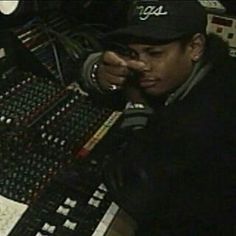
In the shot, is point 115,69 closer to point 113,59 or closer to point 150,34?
point 113,59

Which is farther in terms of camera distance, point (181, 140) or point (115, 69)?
point (115, 69)

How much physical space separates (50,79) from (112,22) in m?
0.37

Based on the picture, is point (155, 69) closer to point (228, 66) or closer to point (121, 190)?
→ point (228, 66)

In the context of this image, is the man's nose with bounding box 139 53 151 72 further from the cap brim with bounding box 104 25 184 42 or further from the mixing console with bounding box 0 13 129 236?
the mixing console with bounding box 0 13 129 236

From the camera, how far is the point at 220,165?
1.08m

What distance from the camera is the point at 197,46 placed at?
1.32 metres

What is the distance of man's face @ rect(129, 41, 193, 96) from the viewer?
131 cm

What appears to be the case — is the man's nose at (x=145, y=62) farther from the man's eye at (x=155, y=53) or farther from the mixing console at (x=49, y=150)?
the mixing console at (x=49, y=150)

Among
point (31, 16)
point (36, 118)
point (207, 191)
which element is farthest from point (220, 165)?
point (31, 16)

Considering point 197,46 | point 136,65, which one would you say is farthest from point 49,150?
point 197,46

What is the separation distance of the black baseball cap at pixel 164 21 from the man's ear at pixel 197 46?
1cm

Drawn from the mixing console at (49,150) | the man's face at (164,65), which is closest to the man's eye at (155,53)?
the man's face at (164,65)

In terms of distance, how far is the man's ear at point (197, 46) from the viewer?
1.31m

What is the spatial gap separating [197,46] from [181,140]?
0.33 m
